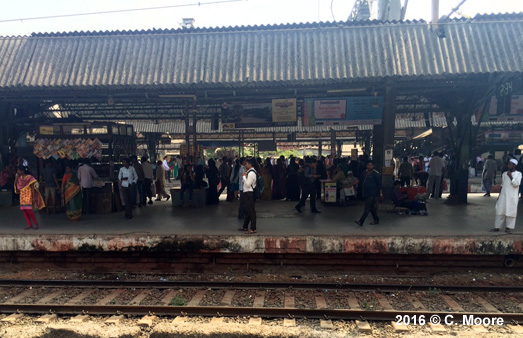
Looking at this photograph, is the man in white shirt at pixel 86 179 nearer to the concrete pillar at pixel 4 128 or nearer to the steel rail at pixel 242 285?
the steel rail at pixel 242 285

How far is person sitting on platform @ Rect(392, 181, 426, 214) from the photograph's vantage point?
27.4 feet

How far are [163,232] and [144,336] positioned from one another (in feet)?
8.28

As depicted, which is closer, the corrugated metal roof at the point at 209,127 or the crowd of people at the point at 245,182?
the crowd of people at the point at 245,182

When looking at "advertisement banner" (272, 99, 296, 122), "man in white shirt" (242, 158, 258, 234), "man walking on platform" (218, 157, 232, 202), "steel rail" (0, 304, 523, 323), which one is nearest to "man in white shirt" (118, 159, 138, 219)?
"man in white shirt" (242, 158, 258, 234)

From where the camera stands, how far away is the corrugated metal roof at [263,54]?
7.34 metres

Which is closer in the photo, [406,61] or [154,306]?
[154,306]

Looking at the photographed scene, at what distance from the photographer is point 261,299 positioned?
5316mm

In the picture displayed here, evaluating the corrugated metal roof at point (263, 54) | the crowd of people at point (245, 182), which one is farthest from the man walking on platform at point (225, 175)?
the corrugated metal roof at point (263, 54)

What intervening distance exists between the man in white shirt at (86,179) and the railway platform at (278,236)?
107cm

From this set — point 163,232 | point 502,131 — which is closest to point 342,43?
point 163,232

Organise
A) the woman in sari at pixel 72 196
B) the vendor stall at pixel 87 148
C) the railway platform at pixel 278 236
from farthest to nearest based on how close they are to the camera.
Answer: the vendor stall at pixel 87 148
the woman in sari at pixel 72 196
the railway platform at pixel 278 236

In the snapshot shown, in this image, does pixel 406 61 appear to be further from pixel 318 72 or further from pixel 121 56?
pixel 121 56

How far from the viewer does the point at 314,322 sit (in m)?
4.68

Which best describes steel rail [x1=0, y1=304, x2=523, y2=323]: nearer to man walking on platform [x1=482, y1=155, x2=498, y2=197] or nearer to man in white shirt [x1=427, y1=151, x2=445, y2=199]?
man in white shirt [x1=427, y1=151, x2=445, y2=199]
